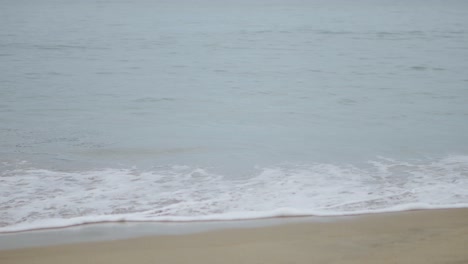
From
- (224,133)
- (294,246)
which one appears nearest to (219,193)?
(294,246)

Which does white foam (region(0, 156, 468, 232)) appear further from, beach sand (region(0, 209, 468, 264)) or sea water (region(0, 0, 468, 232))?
beach sand (region(0, 209, 468, 264))

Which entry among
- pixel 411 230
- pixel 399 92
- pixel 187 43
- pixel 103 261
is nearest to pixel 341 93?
pixel 399 92

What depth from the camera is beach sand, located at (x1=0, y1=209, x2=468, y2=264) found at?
354 centimetres

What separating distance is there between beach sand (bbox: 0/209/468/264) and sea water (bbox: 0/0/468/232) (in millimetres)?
404

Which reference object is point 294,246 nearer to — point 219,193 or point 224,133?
point 219,193

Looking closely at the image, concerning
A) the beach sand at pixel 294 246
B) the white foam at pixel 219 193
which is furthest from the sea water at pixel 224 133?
the beach sand at pixel 294 246

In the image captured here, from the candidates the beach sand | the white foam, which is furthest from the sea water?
the beach sand

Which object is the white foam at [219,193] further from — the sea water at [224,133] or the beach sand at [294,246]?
the beach sand at [294,246]

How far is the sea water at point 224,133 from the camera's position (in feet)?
15.9

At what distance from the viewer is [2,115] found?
823cm

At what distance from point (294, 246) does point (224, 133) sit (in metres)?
3.66

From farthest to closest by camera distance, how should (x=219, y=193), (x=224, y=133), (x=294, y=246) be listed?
1. (x=224, y=133)
2. (x=219, y=193)
3. (x=294, y=246)

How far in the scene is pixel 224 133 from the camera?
289 inches

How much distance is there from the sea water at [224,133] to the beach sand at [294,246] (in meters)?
0.40
